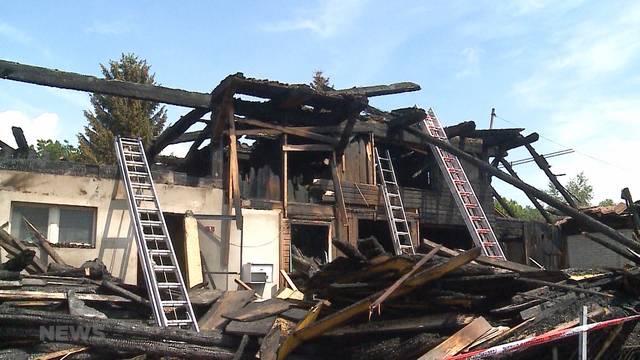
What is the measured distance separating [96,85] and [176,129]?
7.77 feet

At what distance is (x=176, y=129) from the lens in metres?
13.4

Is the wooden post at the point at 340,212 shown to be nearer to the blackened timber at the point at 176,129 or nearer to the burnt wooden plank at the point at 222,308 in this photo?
the blackened timber at the point at 176,129

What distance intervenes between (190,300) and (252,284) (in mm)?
2090

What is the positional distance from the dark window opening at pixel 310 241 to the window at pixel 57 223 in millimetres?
4422

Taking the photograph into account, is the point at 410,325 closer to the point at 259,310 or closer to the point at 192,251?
the point at 259,310

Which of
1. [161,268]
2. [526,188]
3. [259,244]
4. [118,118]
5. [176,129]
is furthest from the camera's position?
[118,118]

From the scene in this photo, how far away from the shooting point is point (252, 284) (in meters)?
11.1

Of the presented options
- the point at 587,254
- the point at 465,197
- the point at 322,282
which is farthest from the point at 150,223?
the point at 587,254

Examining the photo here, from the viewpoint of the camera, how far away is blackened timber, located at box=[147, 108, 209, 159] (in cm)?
1273

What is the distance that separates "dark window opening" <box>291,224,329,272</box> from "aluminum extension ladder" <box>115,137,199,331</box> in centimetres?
301

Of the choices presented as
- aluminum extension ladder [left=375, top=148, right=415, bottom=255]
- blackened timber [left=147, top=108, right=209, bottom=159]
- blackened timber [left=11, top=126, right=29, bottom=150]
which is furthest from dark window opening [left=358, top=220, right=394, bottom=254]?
blackened timber [left=11, top=126, right=29, bottom=150]

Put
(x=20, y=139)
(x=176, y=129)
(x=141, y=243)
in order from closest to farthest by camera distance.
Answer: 1. (x=141, y=243)
2. (x=20, y=139)
3. (x=176, y=129)

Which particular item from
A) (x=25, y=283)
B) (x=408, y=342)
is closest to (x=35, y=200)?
(x=25, y=283)

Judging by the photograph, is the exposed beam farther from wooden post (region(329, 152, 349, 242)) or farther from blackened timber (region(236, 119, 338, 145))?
wooden post (region(329, 152, 349, 242))
